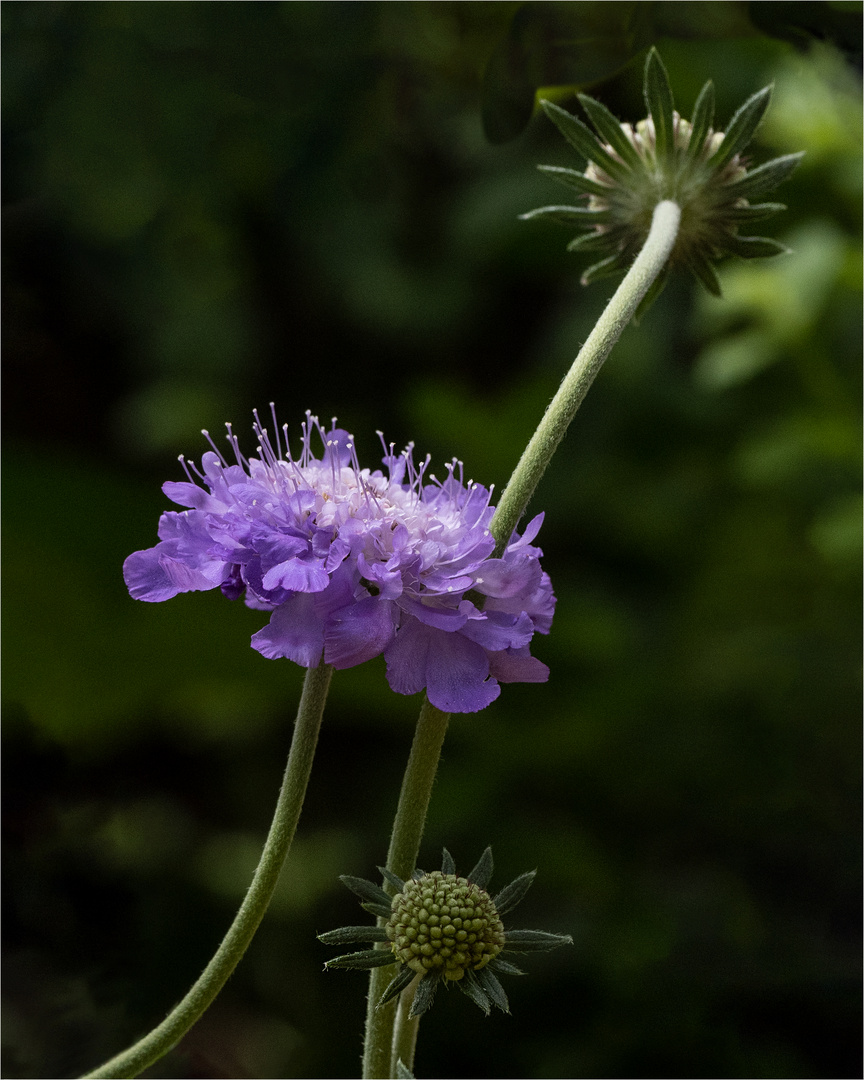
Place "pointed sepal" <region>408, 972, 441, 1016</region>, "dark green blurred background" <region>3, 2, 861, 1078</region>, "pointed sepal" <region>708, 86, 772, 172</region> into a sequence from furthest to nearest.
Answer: "dark green blurred background" <region>3, 2, 861, 1078</region> → "pointed sepal" <region>708, 86, 772, 172</region> → "pointed sepal" <region>408, 972, 441, 1016</region>

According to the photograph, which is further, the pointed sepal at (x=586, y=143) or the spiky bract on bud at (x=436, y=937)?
the pointed sepal at (x=586, y=143)

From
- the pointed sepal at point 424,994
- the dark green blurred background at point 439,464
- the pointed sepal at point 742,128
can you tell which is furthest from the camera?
the dark green blurred background at point 439,464

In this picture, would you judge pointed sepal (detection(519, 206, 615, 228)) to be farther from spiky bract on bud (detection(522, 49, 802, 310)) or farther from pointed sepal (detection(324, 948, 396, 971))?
pointed sepal (detection(324, 948, 396, 971))

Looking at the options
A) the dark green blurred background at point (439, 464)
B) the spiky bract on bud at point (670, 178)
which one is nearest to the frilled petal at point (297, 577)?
the spiky bract on bud at point (670, 178)

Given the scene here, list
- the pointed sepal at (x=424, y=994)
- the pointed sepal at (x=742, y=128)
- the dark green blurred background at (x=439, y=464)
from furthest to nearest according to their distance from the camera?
the dark green blurred background at (x=439, y=464) → the pointed sepal at (x=742, y=128) → the pointed sepal at (x=424, y=994)

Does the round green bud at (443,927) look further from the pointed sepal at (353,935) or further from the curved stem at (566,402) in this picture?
the curved stem at (566,402)

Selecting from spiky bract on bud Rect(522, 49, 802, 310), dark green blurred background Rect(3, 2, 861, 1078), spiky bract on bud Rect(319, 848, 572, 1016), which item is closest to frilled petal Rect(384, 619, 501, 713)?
spiky bract on bud Rect(319, 848, 572, 1016)

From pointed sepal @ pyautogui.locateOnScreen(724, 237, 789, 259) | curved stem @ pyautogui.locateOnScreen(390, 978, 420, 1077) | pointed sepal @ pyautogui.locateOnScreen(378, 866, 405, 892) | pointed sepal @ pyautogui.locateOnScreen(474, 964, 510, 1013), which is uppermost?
pointed sepal @ pyautogui.locateOnScreen(724, 237, 789, 259)
